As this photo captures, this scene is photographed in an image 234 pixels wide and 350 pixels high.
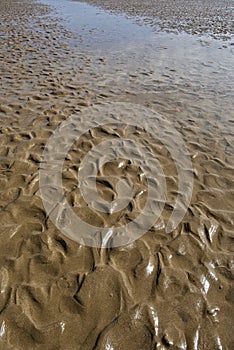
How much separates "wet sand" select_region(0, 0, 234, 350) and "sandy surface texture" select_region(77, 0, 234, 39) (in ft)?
40.2

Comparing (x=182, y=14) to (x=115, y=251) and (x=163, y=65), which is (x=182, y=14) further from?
(x=115, y=251)

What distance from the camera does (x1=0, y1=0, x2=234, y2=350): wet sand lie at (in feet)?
10.1

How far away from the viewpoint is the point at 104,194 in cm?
486

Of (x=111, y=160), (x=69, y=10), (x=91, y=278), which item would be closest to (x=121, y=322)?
(x=91, y=278)

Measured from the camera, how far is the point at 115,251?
3.90m

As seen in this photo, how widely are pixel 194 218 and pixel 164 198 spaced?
662 millimetres

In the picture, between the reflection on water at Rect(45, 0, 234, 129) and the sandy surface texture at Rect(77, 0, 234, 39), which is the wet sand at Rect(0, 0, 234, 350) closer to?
the reflection on water at Rect(45, 0, 234, 129)

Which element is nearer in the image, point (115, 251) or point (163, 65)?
point (115, 251)

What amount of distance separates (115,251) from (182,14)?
993 inches

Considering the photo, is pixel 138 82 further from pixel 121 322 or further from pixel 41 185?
pixel 121 322

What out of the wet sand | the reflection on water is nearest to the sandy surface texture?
the reflection on water

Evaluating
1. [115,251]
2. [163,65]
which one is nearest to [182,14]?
[163,65]

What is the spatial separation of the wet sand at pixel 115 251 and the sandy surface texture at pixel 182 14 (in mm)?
12258

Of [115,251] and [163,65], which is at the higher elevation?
[163,65]
